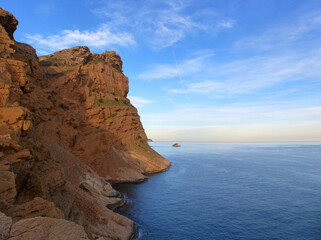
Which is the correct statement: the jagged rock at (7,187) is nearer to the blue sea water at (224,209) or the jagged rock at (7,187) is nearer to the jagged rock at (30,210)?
the jagged rock at (30,210)

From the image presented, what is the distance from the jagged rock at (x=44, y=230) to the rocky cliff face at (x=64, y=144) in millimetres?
39

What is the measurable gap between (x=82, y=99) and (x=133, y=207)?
154ft

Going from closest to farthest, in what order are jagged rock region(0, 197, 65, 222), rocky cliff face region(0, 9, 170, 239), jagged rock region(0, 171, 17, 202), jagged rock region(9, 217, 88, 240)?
jagged rock region(9, 217, 88, 240) → jagged rock region(0, 197, 65, 222) → jagged rock region(0, 171, 17, 202) → rocky cliff face region(0, 9, 170, 239)

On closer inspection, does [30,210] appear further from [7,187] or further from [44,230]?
[44,230]

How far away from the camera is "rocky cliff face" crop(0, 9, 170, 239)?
47.2ft

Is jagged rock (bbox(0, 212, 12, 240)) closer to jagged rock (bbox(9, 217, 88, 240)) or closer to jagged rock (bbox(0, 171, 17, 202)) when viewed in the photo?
jagged rock (bbox(9, 217, 88, 240))

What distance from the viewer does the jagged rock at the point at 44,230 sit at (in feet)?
26.5

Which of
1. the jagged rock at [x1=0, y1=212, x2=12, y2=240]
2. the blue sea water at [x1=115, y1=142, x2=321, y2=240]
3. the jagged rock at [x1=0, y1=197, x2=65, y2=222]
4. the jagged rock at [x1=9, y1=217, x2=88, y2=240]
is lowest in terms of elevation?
the blue sea water at [x1=115, y1=142, x2=321, y2=240]

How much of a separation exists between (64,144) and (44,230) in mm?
47278

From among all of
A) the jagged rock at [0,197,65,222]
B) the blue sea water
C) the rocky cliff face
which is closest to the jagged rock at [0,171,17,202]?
the rocky cliff face

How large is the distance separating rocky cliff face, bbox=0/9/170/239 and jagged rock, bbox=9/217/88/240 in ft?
0.13

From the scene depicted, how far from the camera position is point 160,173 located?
78.0 m

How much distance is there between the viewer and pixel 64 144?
5231cm

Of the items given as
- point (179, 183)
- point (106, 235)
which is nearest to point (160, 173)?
point (179, 183)
